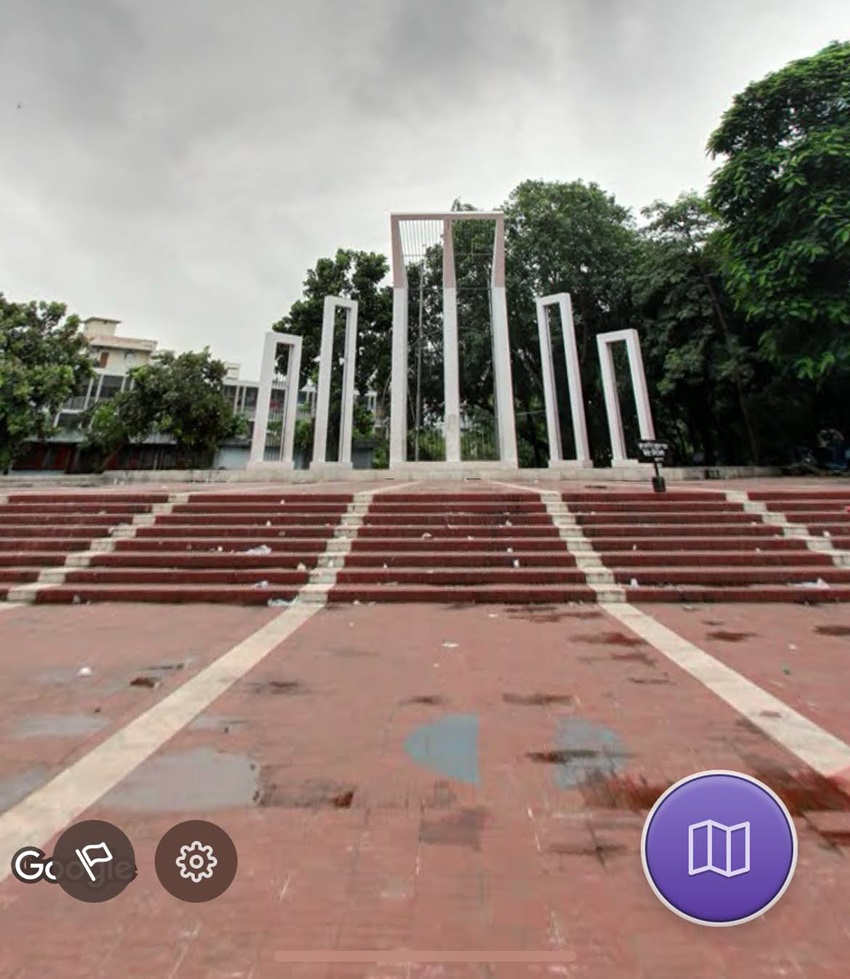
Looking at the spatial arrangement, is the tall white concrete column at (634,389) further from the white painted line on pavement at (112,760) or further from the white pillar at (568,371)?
the white painted line on pavement at (112,760)

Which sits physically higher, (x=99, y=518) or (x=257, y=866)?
(x=99, y=518)

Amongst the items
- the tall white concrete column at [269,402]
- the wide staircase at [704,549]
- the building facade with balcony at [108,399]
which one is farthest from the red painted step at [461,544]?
the building facade with balcony at [108,399]

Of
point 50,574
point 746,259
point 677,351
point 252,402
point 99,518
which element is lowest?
point 50,574

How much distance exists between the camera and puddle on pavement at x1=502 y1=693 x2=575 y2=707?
3.03 m

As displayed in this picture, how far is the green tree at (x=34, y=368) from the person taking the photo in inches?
748

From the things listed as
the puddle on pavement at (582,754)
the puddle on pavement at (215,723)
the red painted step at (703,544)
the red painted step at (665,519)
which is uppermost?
the red painted step at (665,519)

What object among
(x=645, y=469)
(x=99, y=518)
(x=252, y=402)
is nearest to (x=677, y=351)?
(x=645, y=469)

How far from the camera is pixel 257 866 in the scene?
1.68 metres

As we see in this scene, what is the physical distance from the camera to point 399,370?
17.9 metres

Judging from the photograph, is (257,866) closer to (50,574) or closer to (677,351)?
(50,574)

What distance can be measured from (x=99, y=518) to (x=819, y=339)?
18337mm

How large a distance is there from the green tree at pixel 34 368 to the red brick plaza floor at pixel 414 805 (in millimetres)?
19848

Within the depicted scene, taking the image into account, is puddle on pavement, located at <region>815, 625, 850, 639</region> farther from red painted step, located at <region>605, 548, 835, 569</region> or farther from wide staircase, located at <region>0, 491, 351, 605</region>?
wide staircase, located at <region>0, 491, 351, 605</region>

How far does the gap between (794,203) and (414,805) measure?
57.5 feet
